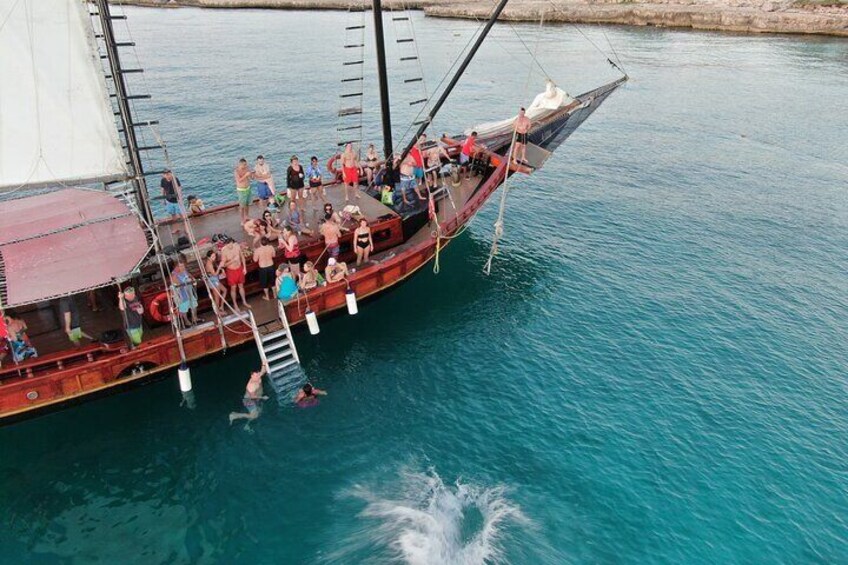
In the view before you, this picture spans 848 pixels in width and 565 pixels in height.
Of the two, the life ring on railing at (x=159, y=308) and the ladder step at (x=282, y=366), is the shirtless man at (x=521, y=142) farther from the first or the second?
the life ring on railing at (x=159, y=308)

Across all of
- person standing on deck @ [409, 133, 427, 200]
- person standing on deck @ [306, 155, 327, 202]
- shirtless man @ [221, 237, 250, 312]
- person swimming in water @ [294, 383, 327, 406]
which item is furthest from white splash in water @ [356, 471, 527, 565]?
person standing on deck @ [306, 155, 327, 202]

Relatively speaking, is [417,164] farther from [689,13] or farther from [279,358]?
[689,13]

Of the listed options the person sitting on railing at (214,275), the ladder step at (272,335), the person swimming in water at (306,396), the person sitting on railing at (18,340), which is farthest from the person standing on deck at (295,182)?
the person sitting on railing at (18,340)

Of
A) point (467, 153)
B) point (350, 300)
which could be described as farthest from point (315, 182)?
point (467, 153)

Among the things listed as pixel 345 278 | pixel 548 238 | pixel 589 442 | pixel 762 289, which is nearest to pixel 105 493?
pixel 345 278

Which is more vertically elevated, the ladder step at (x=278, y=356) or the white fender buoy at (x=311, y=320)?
the white fender buoy at (x=311, y=320)

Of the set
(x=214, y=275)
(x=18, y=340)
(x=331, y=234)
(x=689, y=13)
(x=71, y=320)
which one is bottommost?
(x=71, y=320)

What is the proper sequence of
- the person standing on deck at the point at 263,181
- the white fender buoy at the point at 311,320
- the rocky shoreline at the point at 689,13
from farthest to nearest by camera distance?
the rocky shoreline at the point at 689,13 < the person standing on deck at the point at 263,181 < the white fender buoy at the point at 311,320
